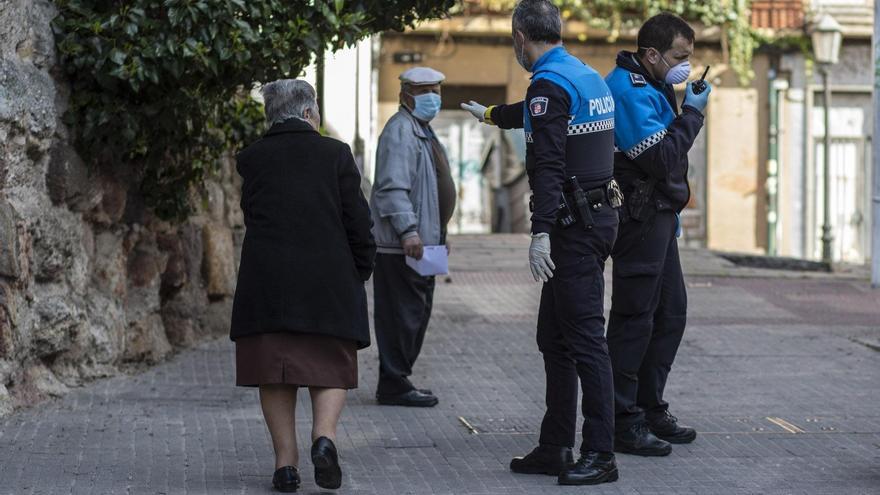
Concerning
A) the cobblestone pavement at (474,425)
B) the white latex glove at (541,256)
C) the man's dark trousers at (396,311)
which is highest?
the white latex glove at (541,256)

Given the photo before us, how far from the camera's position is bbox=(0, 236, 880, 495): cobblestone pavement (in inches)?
251

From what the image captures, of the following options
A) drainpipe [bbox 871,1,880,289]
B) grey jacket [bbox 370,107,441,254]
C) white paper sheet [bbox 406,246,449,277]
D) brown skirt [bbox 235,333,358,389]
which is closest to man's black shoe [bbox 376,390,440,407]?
white paper sheet [bbox 406,246,449,277]

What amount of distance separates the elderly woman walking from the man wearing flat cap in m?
2.17

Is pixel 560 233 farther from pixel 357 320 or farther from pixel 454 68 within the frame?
pixel 454 68

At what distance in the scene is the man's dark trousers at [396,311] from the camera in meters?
8.49

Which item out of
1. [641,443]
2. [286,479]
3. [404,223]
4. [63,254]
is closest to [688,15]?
[404,223]

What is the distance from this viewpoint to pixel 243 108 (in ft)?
34.4

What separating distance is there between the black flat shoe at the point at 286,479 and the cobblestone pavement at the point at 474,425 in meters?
0.11

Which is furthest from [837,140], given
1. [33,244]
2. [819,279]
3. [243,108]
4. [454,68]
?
[33,244]

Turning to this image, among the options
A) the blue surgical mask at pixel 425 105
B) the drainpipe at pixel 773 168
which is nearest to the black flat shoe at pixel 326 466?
the blue surgical mask at pixel 425 105

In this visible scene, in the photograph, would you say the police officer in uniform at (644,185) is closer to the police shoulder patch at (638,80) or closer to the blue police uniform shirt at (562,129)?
the police shoulder patch at (638,80)

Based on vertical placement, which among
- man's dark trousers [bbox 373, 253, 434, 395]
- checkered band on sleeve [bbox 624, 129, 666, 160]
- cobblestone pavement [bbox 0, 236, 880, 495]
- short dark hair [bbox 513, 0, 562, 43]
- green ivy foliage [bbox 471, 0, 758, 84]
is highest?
green ivy foliage [bbox 471, 0, 758, 84]

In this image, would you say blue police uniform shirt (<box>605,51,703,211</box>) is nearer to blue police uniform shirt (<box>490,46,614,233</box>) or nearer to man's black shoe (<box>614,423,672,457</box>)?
blue police uniform shirt (<box>490,46,614,233</box>)

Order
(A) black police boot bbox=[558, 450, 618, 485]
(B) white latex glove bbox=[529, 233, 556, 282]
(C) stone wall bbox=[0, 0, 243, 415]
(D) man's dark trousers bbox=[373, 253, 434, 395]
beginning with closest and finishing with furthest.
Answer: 1. (B) white latex glove bbox=[529, 233, 556, 282]
2. (A) black police boot bbox=[558, 450, 618, 485]
3. (C) stone wall bbox=[0, 0, 243, 415]
4. (D) man's dark trousers bbox=[373, 253, 434, 395]
